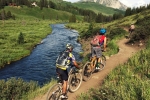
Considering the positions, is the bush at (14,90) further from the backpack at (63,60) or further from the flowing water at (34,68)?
the flowing water at (34,68)

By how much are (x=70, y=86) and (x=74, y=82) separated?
40 cm

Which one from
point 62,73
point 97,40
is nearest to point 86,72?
point 97,40

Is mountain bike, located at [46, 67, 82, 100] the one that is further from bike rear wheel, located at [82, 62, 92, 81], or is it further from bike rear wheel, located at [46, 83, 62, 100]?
bike rear wheel, located at [82, 62, 92, 81]

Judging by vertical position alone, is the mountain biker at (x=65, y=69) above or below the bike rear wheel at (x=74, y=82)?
above

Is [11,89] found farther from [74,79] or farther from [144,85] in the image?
[144,85]

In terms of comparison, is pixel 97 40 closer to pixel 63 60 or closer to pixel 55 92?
pixel 63 60

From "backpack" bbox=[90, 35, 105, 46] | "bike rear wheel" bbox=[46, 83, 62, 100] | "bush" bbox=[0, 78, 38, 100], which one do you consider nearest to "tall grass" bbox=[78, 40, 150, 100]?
"bike rear wheel" bbox=[46, 83, 62, 100]

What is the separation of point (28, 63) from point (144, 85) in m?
32.8

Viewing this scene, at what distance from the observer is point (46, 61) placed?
39781 mm

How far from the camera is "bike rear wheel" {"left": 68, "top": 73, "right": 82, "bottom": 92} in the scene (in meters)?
12.9

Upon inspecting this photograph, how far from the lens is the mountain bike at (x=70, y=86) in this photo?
11.1 metres

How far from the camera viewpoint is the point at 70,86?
516 inches

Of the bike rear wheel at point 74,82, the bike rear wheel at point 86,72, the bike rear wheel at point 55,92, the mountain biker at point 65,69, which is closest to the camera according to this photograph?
the mountain biker at point 65,69

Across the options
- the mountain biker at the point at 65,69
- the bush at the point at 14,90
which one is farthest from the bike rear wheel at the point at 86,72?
the bush at the point at 14,90
